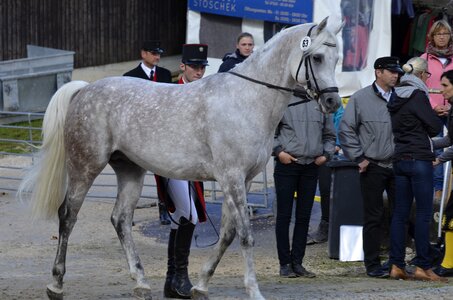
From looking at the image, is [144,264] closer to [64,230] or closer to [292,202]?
[292,202]

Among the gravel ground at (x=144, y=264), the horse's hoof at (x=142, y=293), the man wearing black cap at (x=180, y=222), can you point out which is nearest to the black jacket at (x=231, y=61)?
the gravel ground at (x=144, y=264)

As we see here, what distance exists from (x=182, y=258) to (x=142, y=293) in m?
0.57

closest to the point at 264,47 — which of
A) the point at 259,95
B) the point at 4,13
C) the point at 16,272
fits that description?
the point at 259,95

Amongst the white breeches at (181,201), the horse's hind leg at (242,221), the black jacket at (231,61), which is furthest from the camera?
the black jacket at (231,61)

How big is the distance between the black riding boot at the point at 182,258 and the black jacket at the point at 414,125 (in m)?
2.16

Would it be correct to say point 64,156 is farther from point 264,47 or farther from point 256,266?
point 256,266

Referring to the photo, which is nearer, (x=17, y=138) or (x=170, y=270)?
(x=170, y=270)

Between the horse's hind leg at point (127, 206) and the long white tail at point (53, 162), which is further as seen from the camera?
the long white tail at point (53, 162)

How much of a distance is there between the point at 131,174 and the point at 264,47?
164cm

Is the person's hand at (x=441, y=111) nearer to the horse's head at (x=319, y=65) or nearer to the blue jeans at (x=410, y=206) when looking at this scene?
the blue jeans at (x=410, y=206)

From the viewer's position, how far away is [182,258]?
10008 millimetres

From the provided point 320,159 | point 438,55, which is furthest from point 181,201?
point 438,55

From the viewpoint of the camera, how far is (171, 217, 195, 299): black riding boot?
9.95 meters

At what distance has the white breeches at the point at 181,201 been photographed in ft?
32.6
